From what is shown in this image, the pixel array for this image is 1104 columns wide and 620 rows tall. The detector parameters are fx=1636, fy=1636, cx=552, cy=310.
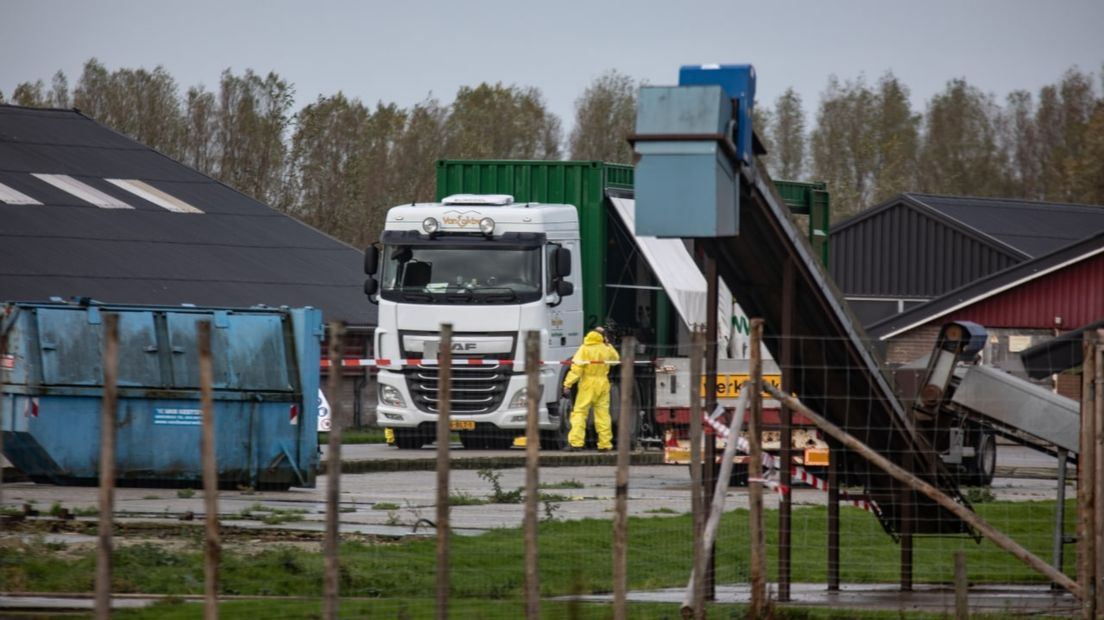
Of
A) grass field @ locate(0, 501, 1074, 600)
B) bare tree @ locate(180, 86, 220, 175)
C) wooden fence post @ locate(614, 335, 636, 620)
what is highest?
bare tree @ locate(180, 86, 220, 175)

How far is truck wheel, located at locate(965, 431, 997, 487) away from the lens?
1998cm

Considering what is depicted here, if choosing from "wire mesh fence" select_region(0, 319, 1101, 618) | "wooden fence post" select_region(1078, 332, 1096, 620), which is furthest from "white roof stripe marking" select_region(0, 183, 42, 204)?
"wooden fence post" select_region(1078, 332, 1096, 620)

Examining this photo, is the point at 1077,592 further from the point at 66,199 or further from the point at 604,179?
the point at 66,199

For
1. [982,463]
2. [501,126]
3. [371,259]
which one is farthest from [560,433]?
[501,126]

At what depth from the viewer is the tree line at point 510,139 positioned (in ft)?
208

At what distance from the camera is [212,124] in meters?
67.1

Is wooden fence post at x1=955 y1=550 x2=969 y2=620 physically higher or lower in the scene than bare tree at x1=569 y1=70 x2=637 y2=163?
lower

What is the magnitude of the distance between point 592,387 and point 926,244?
1155 inches

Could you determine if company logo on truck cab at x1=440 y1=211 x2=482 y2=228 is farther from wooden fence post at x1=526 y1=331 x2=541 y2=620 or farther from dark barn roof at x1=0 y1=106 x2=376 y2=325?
wooden fence post at x1=526 y1=331 x2=541 y2=620

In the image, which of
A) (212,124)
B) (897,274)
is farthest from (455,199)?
(212,124)

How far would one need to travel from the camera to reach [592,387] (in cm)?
2548

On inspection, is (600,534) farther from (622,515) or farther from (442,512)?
(442,512)

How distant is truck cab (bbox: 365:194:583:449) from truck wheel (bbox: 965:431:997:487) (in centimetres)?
645

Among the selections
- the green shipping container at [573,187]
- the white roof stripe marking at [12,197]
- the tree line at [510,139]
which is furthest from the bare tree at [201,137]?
the green shipping container at [573,187]
